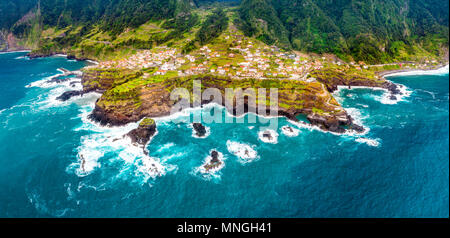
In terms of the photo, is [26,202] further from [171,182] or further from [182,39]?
[182,39]

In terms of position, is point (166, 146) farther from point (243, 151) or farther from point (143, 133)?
point (243, 151)

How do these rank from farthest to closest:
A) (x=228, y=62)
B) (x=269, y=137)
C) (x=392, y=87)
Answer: (x=228, y=62) < (x=392, y=87) < (x=269, y=137)

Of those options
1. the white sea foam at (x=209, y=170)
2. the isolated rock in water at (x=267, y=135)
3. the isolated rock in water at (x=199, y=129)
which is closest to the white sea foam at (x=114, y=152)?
the white sea foam at (x=209, y=170)

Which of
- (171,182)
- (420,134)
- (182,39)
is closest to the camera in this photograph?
(171,182)

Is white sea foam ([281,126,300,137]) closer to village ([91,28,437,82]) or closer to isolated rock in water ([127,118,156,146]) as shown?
village ([91,28,437,82])

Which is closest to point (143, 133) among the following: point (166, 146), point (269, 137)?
point (166, 146)

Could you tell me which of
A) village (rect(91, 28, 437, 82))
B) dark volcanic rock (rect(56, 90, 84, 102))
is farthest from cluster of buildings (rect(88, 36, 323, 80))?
dark volcanic rock (rect(56, 90, 84, 102))

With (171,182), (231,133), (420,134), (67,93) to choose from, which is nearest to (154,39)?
(67,93)
